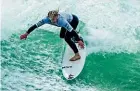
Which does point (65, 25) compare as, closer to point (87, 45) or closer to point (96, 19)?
point (87, 45)

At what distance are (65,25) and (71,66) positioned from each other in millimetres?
1224

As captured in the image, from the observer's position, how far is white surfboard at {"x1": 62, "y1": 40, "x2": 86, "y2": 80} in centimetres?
771

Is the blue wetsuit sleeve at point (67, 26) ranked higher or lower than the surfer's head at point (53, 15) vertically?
lower

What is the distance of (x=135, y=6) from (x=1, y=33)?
5255 mm

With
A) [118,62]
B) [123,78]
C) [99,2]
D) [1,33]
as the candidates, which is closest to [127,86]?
[123,78]

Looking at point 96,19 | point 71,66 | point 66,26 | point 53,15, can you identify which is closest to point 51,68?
point 71,66

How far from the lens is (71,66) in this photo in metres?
7.89

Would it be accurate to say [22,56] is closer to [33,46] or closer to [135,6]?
[33,46]

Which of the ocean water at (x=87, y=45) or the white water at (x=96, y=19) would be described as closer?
the ocean water at (x=87, y=45)

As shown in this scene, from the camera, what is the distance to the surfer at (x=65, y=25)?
698 cm

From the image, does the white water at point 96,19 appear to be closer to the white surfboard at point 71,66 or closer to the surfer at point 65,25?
the white surfboard at point 71,66

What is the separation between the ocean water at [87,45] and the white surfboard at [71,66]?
0.16 meters

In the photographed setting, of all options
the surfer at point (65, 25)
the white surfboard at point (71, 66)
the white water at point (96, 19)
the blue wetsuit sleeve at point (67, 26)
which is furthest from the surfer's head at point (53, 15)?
the white water at point (96, 19)

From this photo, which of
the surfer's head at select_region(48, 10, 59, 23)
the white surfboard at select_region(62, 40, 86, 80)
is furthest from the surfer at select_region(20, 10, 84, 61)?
the white surfboard at select_region(62, 40, 86, 80)
